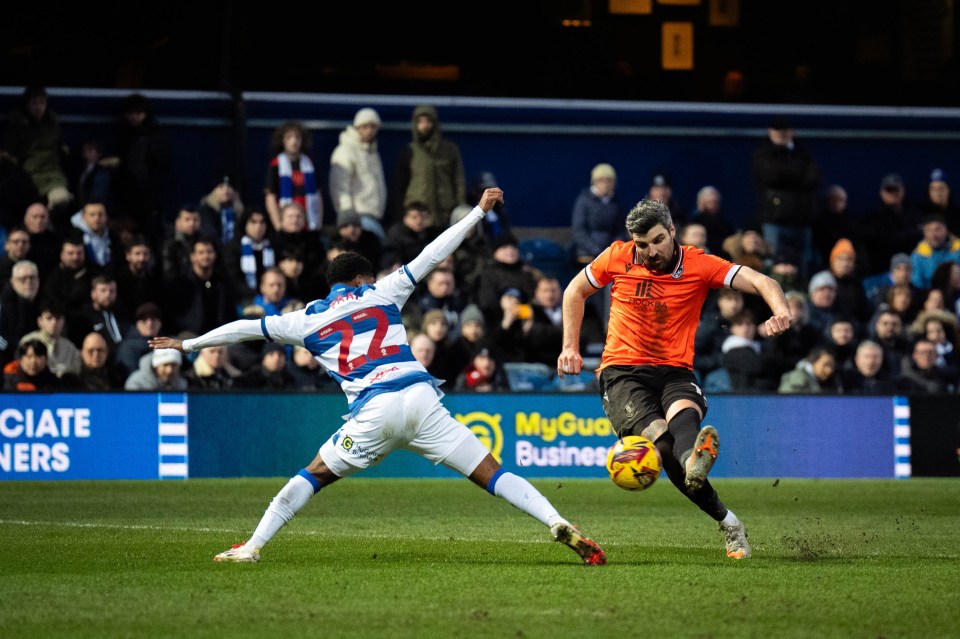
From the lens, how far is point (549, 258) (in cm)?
2112

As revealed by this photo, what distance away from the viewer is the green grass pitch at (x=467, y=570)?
Result: 7059mm

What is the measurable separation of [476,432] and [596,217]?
13.4ft

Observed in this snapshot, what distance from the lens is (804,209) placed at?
20859mm

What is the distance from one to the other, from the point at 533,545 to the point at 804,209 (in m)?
11.5

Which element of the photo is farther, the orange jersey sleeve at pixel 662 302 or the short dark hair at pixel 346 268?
the orange jersey sleeve at pixel 662 302

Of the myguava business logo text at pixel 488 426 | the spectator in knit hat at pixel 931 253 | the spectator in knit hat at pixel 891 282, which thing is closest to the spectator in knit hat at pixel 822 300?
the spectator in knit hat at pixel 891 282

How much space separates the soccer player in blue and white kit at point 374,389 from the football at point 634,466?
46cm

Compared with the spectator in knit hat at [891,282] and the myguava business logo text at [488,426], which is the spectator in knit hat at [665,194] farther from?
the myguava business logo text at [488,426]

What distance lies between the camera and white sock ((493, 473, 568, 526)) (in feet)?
29.4

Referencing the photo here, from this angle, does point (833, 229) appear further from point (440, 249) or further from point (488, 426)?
point (440, 249)

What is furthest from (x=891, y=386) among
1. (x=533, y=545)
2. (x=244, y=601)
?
(x=244, y=601)

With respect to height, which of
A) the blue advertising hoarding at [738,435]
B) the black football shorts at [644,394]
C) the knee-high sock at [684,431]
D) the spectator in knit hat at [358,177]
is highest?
the spectator in knit hat at [358,177]

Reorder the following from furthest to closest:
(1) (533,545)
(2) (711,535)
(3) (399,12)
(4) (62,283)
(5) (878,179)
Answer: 1. (5) (878,179)
2. (3) (399,12)
3. (4) (62,283)
4. (2) (711,535)
5. (1) (533,545)

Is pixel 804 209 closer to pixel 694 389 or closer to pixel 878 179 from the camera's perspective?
pixel 878 179
